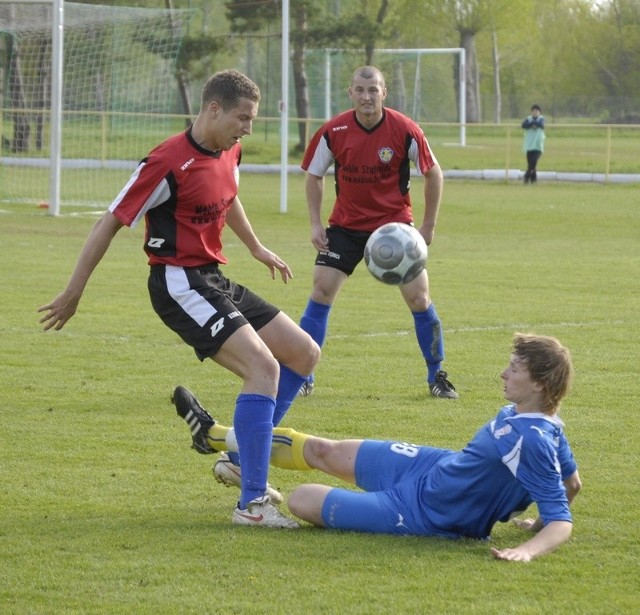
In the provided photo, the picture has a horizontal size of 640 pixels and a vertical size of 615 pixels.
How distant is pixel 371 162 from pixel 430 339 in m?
1.18

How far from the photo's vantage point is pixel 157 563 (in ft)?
14.8

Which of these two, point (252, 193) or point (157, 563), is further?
point (252, 193)

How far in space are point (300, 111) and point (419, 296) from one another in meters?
32.7

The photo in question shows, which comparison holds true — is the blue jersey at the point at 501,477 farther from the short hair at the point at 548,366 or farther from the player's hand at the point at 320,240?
the player's hand at the point at 320,240

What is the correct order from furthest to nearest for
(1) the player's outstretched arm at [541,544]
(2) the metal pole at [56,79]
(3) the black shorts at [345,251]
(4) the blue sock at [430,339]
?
(2) the metal pole at [56,79], (3) the black shorts at [345,251], (4) the blue sock at [430,339], (1) the player's outstretched arm at [541,544]

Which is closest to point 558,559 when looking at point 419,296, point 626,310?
point 419,296

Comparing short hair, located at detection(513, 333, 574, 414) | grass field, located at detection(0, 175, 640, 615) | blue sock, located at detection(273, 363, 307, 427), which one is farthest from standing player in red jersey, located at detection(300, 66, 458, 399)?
short hair, located at detection(513, 333, 574, 414)

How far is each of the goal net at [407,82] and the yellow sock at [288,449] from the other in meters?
31.0

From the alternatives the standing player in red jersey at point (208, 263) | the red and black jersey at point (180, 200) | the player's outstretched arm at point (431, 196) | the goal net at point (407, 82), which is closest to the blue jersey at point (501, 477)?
the standing player in red jersey at point (208, 263)

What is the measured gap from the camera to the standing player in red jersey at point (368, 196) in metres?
7.98

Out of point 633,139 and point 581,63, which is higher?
point 581,63

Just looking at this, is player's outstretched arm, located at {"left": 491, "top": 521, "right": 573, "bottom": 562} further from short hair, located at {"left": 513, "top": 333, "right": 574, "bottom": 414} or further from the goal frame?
the goal frame

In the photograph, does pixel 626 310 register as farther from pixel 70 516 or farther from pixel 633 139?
pixel 633 139

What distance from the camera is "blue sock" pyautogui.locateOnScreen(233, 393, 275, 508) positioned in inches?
202
